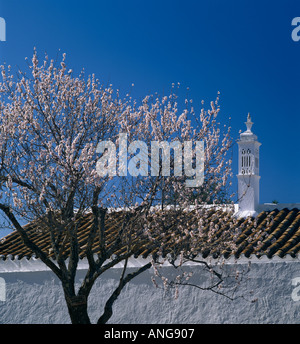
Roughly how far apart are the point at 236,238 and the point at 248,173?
4.98m

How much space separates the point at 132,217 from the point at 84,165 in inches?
57.9

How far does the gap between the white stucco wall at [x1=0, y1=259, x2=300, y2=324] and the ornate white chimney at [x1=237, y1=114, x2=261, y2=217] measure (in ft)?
10.5

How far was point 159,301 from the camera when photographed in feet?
50.0

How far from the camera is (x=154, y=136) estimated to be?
13.2m

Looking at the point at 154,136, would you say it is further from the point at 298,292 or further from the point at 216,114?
the point at 298,292

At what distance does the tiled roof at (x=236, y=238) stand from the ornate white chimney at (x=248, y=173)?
0.45 m

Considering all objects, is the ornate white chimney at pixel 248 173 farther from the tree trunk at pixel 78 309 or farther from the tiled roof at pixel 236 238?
the tree trunk at pixel 78 309

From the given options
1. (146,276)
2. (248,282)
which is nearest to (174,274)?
(146,276)

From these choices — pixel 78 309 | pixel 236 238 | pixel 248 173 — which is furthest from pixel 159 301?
pixel 248 173

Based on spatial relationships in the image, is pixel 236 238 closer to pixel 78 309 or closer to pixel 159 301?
pixel 159 301

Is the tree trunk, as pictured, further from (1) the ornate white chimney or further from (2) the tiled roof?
(1) the ornate white chimney

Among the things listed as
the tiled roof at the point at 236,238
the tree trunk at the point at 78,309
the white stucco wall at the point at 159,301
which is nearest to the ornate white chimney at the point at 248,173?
the tiled roof at the point at 236,238

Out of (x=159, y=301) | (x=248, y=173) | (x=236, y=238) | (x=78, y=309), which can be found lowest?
(x=159, y=301)

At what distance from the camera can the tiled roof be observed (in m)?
13.3
